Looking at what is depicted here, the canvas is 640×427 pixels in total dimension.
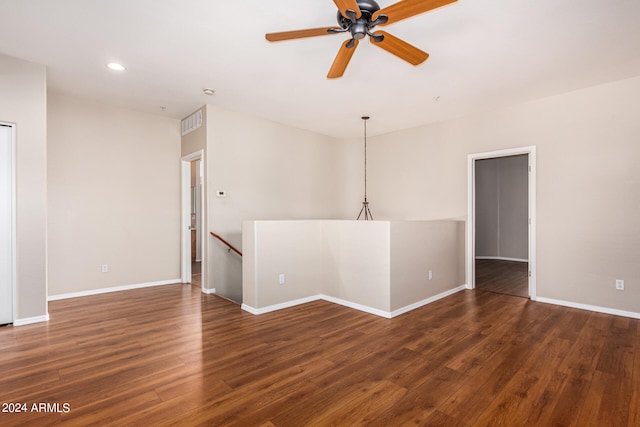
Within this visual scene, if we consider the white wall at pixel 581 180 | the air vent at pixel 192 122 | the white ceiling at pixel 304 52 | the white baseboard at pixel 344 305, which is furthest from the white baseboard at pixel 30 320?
the white wall at pixel 581 180

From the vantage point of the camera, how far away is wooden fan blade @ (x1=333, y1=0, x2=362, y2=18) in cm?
193

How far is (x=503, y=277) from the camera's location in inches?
232

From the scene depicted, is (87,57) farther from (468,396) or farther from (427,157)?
(427,157)

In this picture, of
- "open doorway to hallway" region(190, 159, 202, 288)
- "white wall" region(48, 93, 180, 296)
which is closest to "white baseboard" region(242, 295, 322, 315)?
"white wall" region(48, 93, 180, 296)

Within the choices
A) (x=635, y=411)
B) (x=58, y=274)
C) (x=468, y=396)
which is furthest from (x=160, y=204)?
(x=635, y=411)

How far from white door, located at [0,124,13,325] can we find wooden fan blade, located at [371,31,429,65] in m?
3.80

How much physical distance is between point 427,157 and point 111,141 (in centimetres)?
508

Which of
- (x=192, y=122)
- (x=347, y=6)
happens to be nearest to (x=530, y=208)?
(x=347, y=6)

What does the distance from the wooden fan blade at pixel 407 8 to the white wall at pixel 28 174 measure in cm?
365

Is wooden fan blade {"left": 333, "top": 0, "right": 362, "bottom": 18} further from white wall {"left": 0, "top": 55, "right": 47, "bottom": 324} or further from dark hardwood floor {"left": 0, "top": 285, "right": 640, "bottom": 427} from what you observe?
white wall {"left": 0, "top": 55, "right": 47, "bottom": 324}

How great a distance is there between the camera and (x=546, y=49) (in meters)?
3.01

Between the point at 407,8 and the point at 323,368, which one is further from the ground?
the point at 407,8

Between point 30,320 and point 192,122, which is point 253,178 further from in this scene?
point 30,320

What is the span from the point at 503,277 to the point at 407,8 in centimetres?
544
